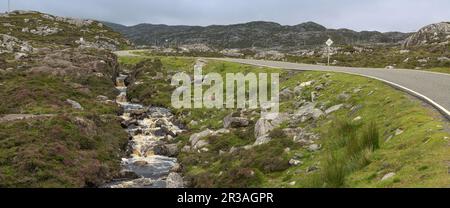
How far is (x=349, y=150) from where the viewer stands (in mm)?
17219

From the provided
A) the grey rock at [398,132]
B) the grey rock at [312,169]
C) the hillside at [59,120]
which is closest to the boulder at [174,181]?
the hillside at [59,120]

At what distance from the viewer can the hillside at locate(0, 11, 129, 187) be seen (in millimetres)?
25516

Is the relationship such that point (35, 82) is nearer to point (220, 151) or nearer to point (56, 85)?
point (56, 85)

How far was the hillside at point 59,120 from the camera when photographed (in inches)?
1005

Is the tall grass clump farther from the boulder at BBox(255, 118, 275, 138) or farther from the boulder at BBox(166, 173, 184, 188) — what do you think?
the boulder at BBox(166, 173, 184, 188)

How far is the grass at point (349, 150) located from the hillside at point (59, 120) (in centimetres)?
599

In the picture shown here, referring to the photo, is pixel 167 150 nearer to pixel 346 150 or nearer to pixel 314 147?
pixel 314 147

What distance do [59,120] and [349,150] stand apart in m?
22.4

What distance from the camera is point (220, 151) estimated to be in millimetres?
28312

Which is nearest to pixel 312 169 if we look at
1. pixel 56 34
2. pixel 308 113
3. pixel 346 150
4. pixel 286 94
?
pixel 346 150
